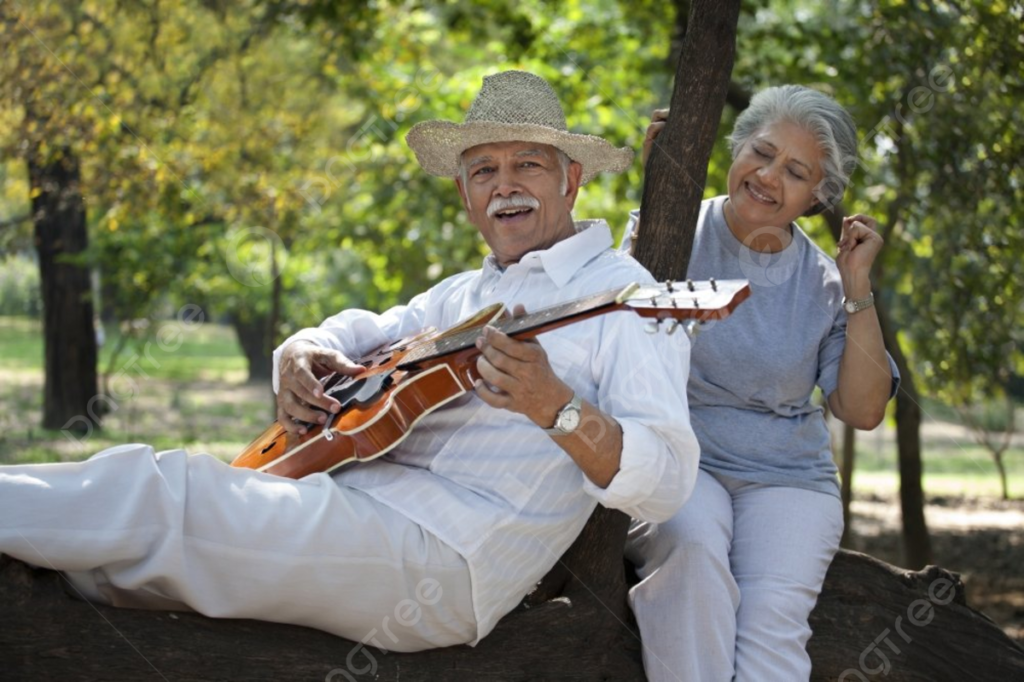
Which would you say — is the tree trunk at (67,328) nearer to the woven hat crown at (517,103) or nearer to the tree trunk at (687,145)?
the tree trunk at (687,145)

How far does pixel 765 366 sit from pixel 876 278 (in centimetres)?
520

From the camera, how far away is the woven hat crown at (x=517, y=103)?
10.6 feet

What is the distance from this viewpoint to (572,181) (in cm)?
339

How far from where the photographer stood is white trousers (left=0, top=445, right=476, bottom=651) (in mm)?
2520

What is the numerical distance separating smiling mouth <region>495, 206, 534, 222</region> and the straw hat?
201 millimetres

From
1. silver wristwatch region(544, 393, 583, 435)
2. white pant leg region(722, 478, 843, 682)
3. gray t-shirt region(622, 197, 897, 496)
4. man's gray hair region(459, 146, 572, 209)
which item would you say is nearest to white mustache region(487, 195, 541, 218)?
man's gray hair region(459, 146, 572, 209)

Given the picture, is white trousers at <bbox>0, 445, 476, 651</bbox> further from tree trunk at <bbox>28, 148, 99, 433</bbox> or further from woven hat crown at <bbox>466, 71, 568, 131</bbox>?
tree trunk at <bbox>28, 148, 99, 433</bbox>

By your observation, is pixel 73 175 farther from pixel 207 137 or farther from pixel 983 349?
pixel 983 349

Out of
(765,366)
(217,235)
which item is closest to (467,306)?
(765,366)

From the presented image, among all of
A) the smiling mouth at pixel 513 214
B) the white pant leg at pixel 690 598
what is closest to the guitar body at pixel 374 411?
the smiling mouth at pixel 513 214

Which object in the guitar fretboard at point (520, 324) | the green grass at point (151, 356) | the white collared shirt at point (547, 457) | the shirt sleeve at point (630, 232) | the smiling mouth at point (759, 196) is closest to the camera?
the guitar fretboard at point (520, 324)

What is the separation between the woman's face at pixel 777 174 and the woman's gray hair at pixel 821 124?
2 cm

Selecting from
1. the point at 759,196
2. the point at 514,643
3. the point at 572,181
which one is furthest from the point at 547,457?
the point at 759,196

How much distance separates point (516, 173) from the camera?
326 centimetres
